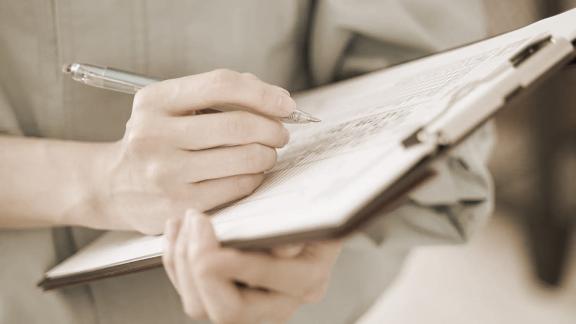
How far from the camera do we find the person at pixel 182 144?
0.33 m

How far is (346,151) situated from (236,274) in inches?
3.3

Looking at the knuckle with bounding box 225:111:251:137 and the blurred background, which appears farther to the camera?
the blurred background

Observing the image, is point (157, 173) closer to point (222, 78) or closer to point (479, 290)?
point (222, 78)

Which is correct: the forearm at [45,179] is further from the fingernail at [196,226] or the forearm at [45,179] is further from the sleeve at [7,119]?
the fingernail at [196,226]

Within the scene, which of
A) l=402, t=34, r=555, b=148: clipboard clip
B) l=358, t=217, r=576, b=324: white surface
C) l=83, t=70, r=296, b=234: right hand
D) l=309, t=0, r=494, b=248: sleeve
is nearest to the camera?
l=402, t=34, r=555, b=148: clipboard clip

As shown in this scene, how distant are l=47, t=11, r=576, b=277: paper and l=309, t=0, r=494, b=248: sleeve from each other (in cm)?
4

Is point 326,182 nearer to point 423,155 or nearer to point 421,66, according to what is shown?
point 423,155

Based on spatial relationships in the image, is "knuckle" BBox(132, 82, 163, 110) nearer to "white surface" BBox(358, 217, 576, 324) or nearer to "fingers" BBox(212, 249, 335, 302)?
"fingers" BBox(212, 249, 335, 302)

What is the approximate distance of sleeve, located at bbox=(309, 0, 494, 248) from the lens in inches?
17.1

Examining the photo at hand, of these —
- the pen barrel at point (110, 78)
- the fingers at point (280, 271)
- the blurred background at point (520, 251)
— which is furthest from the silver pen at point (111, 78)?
the blurred background at point (520, 251)

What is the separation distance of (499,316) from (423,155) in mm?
966

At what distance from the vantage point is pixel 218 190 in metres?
0.34

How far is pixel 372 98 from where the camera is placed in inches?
15.4

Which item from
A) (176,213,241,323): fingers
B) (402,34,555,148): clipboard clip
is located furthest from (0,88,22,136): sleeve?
(402,34,555,148): clipboard clip
